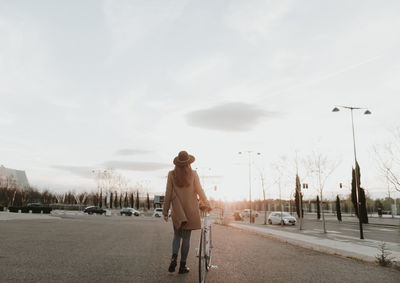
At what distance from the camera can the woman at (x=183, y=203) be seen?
5504mm

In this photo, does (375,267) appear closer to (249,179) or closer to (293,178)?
(293,178)

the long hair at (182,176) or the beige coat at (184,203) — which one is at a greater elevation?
the long hair at (182,176)

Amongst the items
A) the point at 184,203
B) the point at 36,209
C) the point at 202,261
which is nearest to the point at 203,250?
the point at 202,261

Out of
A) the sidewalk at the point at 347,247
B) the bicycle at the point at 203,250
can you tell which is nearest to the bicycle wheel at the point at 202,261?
the bicycle at the point at 203,250

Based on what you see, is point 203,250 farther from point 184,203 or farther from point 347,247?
point 347,247

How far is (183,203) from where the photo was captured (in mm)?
5645

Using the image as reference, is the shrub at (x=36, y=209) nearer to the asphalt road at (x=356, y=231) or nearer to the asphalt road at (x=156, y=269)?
the asphalt road at (x=356, y=231)

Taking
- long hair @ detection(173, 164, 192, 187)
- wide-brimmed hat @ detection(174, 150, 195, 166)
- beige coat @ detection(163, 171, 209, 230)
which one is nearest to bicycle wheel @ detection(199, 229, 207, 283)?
beige coat @ detection(163, 171, 209, 230)

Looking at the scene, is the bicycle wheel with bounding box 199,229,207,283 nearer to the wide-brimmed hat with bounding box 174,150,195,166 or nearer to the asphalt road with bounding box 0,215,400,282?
the asphalt road with bounding box 0,215,400,282

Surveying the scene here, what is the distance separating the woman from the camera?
18.1 ft

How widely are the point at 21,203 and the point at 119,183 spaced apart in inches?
1145

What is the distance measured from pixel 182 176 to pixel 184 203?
1.51 feet

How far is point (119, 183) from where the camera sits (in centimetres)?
10875

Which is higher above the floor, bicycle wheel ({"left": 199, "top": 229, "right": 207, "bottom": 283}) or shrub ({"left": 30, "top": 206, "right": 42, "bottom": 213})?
bicycle wheel ({"left": 199, "top": 229, "right": 207, "bottom": 283})
